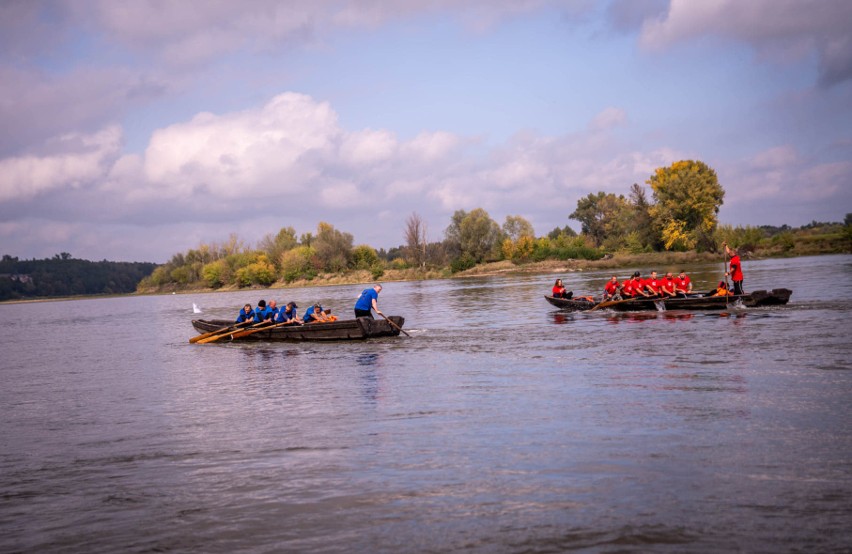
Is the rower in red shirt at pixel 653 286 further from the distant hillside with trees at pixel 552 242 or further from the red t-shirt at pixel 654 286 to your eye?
the distant hillside with trees at pixel 552 242

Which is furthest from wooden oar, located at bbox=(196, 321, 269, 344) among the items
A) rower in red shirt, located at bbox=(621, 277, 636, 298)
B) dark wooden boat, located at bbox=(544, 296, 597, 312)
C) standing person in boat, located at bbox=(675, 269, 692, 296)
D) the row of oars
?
standing person in boat, located at bbox=(675, 269, 692, 296)

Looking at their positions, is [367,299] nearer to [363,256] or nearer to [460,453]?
[460,453]

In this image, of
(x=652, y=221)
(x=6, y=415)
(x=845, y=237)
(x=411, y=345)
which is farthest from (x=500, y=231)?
(x=6, y=415)

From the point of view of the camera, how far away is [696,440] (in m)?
9.00

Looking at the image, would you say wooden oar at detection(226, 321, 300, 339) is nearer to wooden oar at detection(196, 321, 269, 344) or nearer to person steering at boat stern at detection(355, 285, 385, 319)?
wooden oar at detection(196, 321, 269, 344)

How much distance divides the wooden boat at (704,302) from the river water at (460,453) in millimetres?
5755

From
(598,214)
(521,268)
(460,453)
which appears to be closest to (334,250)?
(521,268)

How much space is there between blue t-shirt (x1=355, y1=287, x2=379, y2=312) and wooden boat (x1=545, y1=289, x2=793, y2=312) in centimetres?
1077

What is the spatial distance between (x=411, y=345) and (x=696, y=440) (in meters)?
14.3

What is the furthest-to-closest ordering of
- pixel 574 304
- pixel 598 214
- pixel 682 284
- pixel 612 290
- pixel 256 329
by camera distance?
pixel 598 214, pixel 574 304, pixel 612 290, pixel 682 284, pixel 256 329

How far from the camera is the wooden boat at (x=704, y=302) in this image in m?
25.3

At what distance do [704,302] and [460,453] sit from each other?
19.7 meters

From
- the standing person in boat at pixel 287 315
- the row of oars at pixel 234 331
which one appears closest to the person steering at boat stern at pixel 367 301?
the standing person in boat at pixel 287 315

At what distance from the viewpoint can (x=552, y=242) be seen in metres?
102
